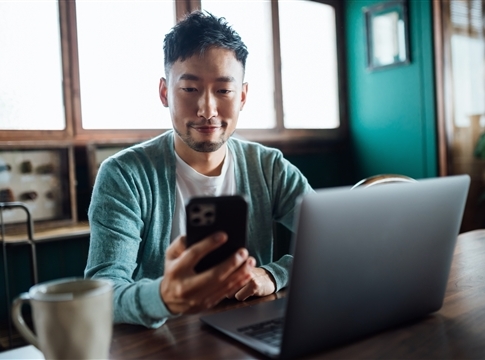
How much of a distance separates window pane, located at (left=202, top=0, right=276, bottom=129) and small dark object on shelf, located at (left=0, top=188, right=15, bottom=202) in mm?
1666

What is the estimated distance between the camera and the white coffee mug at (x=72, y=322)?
52 centimetres

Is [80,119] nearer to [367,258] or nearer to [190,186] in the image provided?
[190,186]

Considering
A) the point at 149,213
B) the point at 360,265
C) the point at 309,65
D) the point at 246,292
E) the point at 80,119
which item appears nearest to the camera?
the point at 360,265

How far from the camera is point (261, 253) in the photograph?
52.3 inches

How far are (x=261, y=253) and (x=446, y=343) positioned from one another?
2.30 feet

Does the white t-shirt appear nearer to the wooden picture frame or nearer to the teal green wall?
the teal green wall

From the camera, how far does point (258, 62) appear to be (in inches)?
146

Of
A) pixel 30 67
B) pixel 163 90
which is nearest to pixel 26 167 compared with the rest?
pixel 30 67

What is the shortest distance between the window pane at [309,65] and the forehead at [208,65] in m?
2.67

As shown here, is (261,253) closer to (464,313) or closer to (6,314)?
(464,313)

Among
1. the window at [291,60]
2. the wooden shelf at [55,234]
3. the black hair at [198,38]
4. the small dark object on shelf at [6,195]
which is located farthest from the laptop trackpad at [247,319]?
the window at [291,60]

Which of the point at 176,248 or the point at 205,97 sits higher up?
the point at 205,97

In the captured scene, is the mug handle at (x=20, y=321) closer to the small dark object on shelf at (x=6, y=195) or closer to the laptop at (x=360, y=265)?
the laptop at (x=360, y=265)

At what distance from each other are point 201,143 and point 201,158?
75 mm
